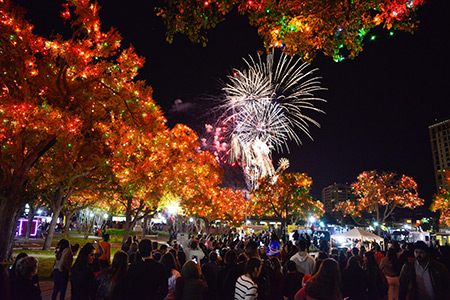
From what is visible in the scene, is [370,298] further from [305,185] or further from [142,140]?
[305,185]

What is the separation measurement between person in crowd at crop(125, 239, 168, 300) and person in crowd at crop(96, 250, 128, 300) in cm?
11

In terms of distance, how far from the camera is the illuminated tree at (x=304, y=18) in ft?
19.5

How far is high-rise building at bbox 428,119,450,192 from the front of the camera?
9400 centimetres

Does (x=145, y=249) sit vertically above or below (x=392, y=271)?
above

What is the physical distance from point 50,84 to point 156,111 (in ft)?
20.3

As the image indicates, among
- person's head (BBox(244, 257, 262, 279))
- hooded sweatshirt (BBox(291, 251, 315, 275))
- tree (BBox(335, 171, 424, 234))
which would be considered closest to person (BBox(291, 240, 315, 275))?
hooded sweatshirt (BBox(291, 251, 315, 275))

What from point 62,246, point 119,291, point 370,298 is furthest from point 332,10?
point 62,246

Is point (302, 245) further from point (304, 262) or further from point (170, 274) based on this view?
point (170, 274)

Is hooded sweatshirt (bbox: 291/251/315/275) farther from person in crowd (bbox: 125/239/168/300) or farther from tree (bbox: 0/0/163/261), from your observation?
tree (bbox: 0/0/163/261)

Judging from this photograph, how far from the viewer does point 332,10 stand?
6113mm

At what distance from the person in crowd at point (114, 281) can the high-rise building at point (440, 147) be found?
11259 cm

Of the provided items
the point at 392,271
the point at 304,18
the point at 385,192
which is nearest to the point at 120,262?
the point at 304,18

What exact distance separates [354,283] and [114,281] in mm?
4434

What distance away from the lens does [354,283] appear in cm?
559
